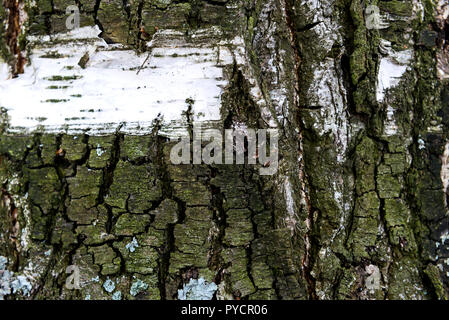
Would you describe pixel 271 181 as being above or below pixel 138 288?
above

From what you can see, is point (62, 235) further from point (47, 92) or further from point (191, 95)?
point (191, 95)

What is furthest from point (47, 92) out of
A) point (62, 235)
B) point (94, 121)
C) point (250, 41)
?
point (250, 41)

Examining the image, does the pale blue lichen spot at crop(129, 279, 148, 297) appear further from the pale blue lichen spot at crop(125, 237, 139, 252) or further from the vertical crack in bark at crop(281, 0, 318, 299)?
the vertical crack in bark at crop(281, 0, 318, 299)

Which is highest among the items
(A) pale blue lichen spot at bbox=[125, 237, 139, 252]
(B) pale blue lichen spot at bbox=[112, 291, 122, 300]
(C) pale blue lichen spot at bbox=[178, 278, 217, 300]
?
(A) pale blue lichen spot at bbox=[125, 237, 139, 252]

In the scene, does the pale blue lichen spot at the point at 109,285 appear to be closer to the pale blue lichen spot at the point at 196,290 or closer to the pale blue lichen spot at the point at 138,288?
the pale blue lichen spot at the point at 138,288

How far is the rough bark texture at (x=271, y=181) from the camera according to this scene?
4.31 ft

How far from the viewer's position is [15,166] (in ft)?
4.44

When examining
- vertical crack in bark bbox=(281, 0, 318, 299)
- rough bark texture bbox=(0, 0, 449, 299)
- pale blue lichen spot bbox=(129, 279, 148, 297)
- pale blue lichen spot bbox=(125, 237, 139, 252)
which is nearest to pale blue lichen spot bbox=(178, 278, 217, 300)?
rough bark texture bbox=(0, 0, 449, 299)

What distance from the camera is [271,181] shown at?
1326mm

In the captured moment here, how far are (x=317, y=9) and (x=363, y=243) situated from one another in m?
0.95

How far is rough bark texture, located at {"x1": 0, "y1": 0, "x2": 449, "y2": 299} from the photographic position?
1.31 m

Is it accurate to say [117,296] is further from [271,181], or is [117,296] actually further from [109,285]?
[271,181]

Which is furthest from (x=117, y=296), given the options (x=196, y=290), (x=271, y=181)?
(x=271, y=181)
